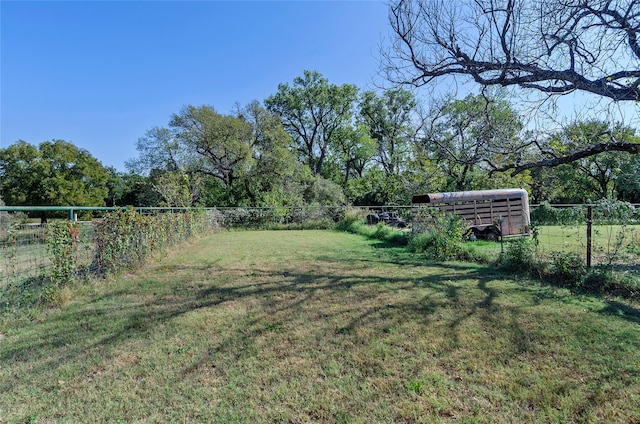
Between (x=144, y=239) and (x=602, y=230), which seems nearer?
(x=602, y=230)

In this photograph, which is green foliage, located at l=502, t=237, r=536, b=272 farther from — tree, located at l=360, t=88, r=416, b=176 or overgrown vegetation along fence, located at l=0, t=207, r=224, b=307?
tree, located at l=360, t=88, r=416, b=176

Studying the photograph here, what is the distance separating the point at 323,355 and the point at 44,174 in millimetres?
31630

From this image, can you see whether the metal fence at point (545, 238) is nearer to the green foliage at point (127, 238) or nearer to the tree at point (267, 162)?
the green foliage at point (127, 238)

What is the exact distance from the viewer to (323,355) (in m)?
2.76

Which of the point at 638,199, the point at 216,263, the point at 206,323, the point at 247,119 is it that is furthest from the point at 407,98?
the point at 206,323

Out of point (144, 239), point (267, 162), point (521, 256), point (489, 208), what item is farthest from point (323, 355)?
point (267, 162)

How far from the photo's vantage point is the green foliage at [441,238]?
7414 millimetres

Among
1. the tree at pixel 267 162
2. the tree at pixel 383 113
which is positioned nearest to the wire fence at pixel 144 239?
the tree at pixel 267 162

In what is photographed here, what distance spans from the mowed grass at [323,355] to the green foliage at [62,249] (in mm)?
286

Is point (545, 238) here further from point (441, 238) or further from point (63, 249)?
point (63, 249)

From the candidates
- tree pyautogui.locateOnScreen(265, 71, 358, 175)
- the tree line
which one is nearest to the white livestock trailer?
the tree line

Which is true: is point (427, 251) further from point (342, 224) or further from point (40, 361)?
point (342, 224)

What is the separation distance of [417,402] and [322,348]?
1028 millimetres

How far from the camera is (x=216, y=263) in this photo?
7.06 meters
